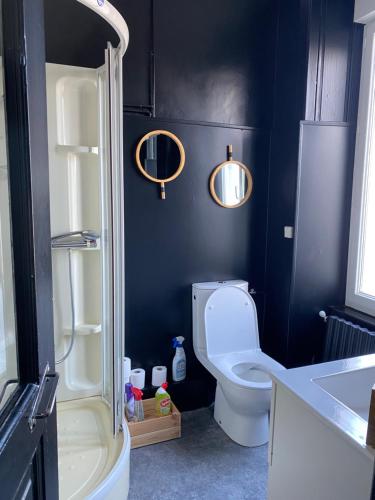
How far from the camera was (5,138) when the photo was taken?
0.77 m

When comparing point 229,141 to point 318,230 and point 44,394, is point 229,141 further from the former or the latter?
point 44,394

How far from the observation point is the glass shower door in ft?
5.19

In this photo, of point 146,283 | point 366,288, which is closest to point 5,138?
point 146,283

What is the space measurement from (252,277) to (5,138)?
208cm

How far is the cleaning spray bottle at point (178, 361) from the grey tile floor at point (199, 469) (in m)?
0.31

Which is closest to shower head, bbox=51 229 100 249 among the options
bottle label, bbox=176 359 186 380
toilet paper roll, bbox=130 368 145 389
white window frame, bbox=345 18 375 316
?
toilet paper roll, bbox=130 368 145 389

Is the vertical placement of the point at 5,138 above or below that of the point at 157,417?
above

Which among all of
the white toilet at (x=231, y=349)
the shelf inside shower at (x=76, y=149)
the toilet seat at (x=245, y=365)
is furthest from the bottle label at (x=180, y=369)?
the shelf inside shower at (x=76, y=149)

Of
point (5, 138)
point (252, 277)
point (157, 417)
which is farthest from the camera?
point (252, 277)

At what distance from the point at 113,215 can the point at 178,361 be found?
120 cm

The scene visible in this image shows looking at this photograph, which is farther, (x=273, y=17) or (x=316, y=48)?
(x=273, y=17)

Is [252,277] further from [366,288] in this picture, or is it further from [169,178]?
[169,178]

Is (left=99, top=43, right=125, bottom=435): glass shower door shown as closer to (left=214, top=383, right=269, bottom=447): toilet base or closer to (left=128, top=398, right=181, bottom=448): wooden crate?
(left=128, top=398, right=181, bottom=448): wooden crate

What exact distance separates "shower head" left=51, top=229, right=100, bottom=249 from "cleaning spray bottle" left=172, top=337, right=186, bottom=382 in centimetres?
86
